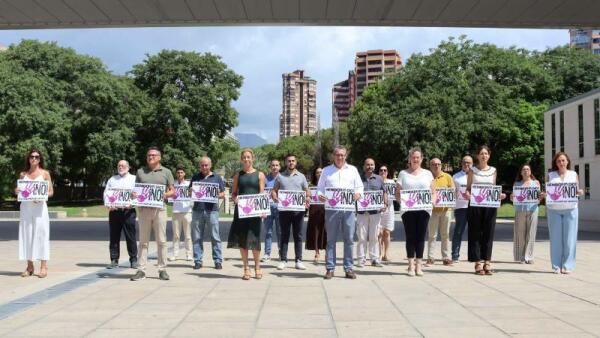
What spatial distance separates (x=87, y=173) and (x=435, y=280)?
2057 inches

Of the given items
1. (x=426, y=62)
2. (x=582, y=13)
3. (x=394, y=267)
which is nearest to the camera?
(x=394, y=267)

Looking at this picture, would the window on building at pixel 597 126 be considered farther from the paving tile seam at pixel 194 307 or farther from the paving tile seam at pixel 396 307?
the paving tile seam at pixel 194 307

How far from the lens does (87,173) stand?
5725 cm

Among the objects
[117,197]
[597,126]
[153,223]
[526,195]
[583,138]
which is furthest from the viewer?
[583,138]

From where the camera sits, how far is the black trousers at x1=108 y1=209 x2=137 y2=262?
11.2m

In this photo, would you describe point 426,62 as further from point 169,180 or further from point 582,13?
point 169,180

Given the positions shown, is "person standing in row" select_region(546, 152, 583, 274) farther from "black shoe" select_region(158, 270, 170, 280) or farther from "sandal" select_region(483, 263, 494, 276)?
"black shoe" select_region(158, 270, 170, 280)

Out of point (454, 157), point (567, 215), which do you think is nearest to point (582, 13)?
point (567, 215)

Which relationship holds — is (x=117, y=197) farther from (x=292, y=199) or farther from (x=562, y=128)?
(x=562, y=128)

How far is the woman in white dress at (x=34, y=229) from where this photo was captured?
393 inches

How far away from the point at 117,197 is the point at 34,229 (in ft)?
4.78

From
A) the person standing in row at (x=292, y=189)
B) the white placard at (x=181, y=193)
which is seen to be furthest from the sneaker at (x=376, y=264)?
the white placard at (x=181, y=193)

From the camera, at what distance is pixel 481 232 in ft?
34.0

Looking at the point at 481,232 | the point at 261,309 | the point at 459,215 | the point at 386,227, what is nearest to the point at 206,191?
the point at 386,227
